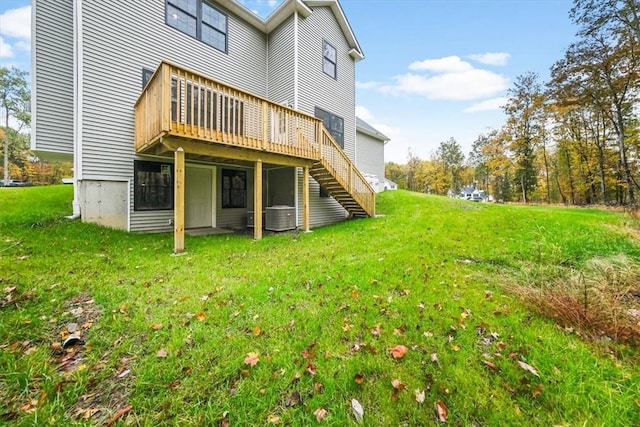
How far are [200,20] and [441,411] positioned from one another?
1207 centimetres

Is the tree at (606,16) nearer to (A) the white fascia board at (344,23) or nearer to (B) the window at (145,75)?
(A) the white fascia board at (344,23)

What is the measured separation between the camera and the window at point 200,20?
332 inches

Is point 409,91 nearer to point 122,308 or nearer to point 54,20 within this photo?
point 54,20

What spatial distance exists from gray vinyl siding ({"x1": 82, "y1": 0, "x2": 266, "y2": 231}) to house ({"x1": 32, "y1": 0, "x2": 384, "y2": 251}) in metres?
0.03

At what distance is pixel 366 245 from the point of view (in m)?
6.33

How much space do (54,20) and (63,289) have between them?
8.98m

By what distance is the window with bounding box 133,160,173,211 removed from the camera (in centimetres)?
783

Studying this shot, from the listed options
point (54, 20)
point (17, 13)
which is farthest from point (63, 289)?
point (17, 13)

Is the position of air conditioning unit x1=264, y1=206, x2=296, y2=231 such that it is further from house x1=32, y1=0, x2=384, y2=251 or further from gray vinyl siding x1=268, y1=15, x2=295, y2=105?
gray vinyl siding x1=268, y1=15, x2=295, y2=105

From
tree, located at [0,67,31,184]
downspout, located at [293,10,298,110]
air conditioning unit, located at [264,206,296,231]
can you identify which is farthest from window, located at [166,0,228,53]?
tree, located at [0,67,31,184]

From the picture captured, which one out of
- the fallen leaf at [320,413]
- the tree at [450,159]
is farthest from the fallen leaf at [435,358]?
the tree at [450,159]

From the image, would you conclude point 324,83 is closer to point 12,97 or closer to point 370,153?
point 370,153

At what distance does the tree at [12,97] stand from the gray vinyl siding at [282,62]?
37.7 m

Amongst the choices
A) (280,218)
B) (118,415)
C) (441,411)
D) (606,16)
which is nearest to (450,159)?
(606,16)
